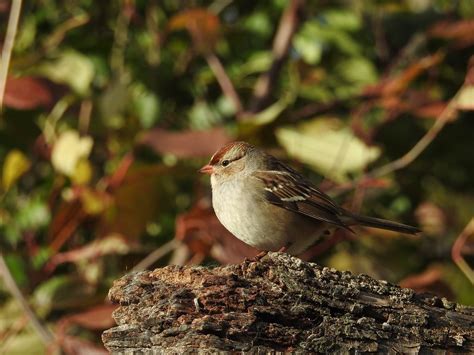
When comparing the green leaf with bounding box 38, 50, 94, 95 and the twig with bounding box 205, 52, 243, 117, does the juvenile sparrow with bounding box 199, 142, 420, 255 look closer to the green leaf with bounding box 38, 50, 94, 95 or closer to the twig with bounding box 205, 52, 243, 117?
the twig with bounding box 205, 52, 243, 117

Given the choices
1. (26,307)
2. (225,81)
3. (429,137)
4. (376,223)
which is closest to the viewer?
(26,307)

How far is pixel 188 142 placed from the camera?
12.8ft

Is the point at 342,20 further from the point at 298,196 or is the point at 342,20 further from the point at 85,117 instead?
the point at 85,117

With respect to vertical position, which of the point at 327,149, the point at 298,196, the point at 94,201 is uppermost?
the point at 327,149

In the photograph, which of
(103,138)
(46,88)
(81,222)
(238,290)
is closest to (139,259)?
(81,222)

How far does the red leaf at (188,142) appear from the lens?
3842 millimetres

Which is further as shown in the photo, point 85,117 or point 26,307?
point 85,117

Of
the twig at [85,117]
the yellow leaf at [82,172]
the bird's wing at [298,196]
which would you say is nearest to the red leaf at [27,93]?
the twig at [85,117]

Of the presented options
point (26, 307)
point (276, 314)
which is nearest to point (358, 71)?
point (26, 307)

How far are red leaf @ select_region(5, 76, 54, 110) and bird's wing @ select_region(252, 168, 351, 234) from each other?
0.96 metres

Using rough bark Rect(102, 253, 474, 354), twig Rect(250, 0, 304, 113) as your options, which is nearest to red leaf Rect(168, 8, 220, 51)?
twig Rect(250, 0, 304, 113)

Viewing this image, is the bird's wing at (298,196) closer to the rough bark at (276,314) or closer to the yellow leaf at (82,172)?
the yellow leaf at (82,172)

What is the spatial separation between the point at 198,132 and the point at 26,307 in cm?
93

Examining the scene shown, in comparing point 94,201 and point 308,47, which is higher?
point 308,47
